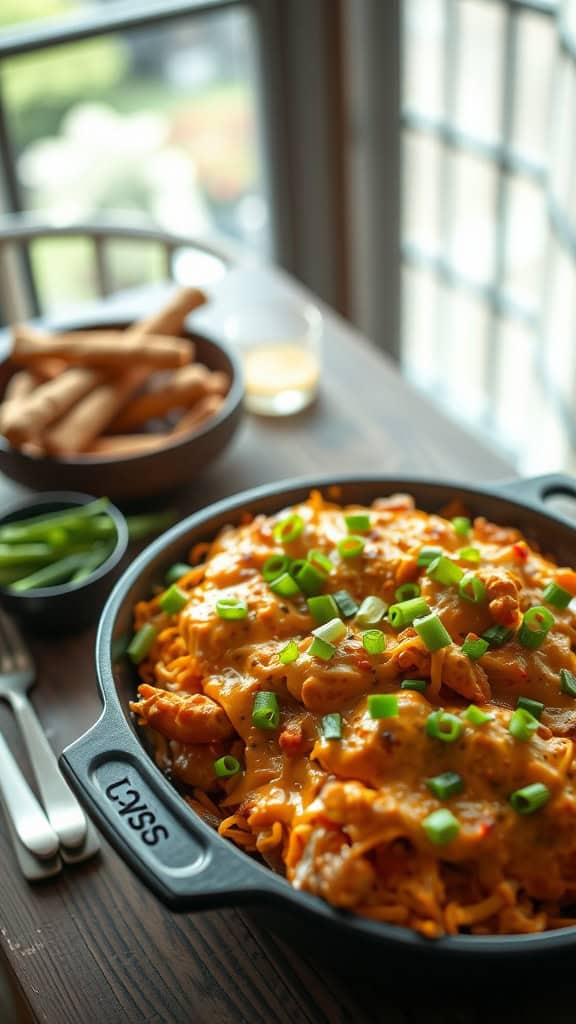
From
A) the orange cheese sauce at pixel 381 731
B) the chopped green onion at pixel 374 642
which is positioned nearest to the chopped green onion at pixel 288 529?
the orange cheese sauce at pixel 381 731

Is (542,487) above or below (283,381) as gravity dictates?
above

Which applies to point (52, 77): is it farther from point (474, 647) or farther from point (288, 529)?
point (474, 647)

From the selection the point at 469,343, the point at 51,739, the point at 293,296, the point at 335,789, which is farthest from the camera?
the point at 469,343

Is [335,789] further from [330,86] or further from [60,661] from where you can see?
[330,86]

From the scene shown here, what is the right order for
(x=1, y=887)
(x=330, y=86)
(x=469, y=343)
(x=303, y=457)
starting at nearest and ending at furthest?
1. (x=1, y=887)
2. (x=303, y=457)
3. (x=330, y=86)
4. (x=469, y=343)

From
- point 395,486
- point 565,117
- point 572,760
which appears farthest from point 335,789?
point 565,117

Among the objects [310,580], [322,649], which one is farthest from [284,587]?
[322,649]
